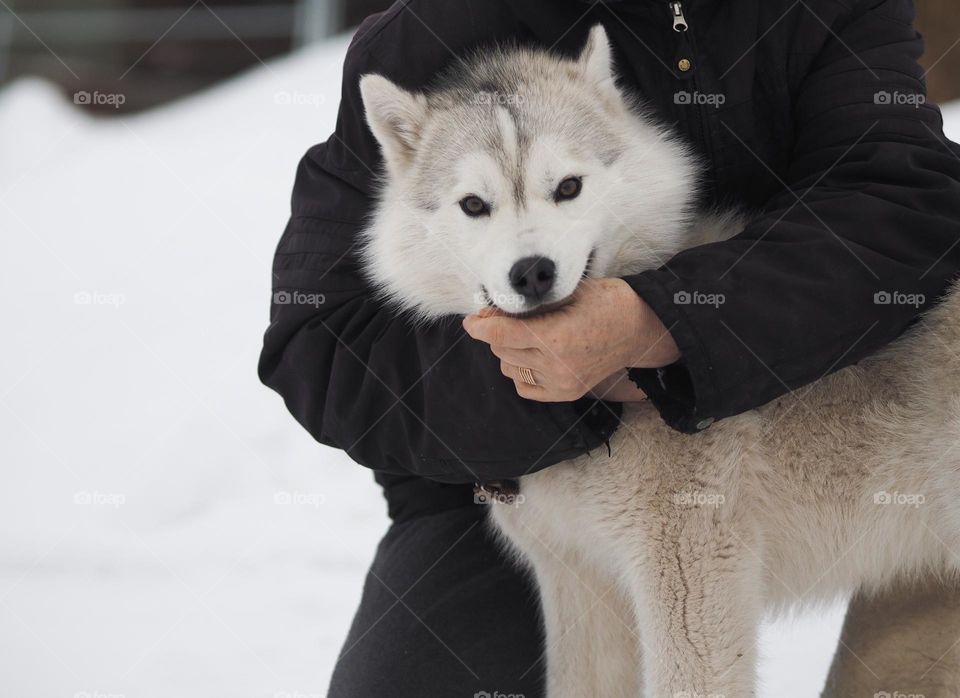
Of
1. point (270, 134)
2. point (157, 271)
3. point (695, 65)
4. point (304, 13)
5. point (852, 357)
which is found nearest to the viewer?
point (852, 357)

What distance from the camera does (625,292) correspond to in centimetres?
206

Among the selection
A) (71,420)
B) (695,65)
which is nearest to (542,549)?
(695,65)

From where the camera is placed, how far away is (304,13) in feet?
26.7

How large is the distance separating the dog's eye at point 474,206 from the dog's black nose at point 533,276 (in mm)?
314

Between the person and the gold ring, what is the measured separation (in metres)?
0.02

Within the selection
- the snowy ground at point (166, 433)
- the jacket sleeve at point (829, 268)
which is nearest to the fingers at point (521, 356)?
the jacket sleeve at point (829, 268)

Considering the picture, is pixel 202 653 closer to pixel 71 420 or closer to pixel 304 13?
pixel 71 420

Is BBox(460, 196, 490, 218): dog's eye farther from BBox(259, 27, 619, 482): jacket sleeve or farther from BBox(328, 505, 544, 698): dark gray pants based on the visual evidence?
BBox(328, 505, 544, 698): dark gray pants

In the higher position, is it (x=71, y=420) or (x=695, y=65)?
(x=695, y=65)

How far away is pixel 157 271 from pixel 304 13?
9.70 ft

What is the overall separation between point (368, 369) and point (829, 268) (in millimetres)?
1093

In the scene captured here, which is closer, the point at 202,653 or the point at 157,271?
the point at 202,653

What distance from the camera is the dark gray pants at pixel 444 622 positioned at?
8.91 ft

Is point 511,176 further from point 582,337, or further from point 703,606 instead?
point 703,606
